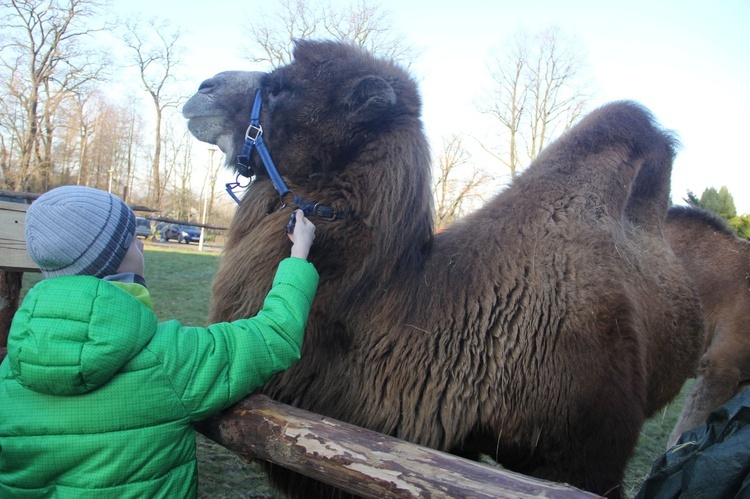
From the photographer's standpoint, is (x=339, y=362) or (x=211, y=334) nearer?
(x=211, y=334)

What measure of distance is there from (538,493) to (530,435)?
1.06 metres

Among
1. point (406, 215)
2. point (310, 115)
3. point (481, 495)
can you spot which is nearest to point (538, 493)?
point (481, 495)

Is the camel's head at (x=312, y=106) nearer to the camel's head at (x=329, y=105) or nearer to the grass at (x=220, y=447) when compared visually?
the camel's head at (x=329, y=105)

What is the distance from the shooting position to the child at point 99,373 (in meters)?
1.46

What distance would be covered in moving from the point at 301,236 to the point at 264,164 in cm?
65

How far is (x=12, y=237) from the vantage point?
3354 mm

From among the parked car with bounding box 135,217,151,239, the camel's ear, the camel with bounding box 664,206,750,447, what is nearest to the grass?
the camel with bounding box 664,206,750,447

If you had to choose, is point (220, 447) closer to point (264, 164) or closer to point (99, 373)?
point (264, 164)

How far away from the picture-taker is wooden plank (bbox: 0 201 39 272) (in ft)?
10.9

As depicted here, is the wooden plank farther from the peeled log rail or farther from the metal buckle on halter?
the peeled log rail

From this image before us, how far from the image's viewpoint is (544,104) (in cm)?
2231

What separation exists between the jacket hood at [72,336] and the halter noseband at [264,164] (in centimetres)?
117

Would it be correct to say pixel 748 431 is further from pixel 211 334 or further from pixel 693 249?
pixel 693 249

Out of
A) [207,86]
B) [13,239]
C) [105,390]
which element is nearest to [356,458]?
[105,390]
